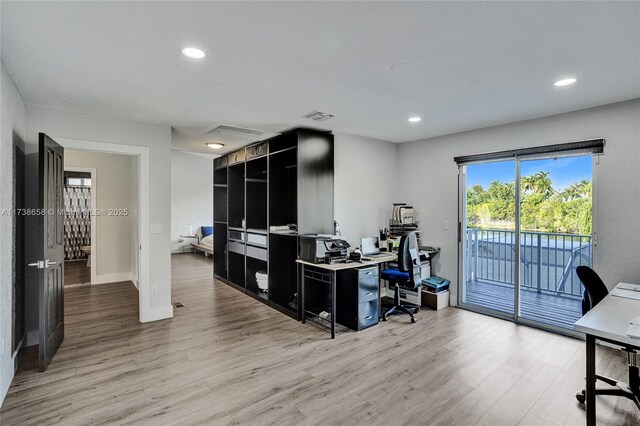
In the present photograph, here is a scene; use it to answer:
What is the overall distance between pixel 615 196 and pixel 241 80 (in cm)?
399

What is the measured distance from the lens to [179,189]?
10031mm

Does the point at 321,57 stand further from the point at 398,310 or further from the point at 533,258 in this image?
the point at 533,258

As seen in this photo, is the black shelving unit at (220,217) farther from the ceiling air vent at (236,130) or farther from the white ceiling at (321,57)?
the white ceiling at (321,57)

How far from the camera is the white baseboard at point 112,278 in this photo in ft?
19.6

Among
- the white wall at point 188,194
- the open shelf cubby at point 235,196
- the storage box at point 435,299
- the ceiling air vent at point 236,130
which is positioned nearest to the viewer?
the ceiling air vent at point 236,130

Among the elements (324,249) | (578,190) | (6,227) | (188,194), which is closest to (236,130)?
(324,249)

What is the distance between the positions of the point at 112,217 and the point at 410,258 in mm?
5751

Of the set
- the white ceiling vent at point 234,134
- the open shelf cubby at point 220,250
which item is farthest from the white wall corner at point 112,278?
the white ceiling vent at point 234,134

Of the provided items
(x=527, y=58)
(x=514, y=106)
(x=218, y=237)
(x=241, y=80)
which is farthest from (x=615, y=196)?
(x=218, y=237)

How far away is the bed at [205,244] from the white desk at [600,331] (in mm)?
8201

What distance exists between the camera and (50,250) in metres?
3.04

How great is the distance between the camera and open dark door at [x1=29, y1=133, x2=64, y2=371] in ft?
9.14

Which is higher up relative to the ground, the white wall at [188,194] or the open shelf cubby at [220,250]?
the white wall at [188,194]

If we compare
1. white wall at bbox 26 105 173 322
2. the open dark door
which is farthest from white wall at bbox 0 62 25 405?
white wall at bbox 26 105 173 322
